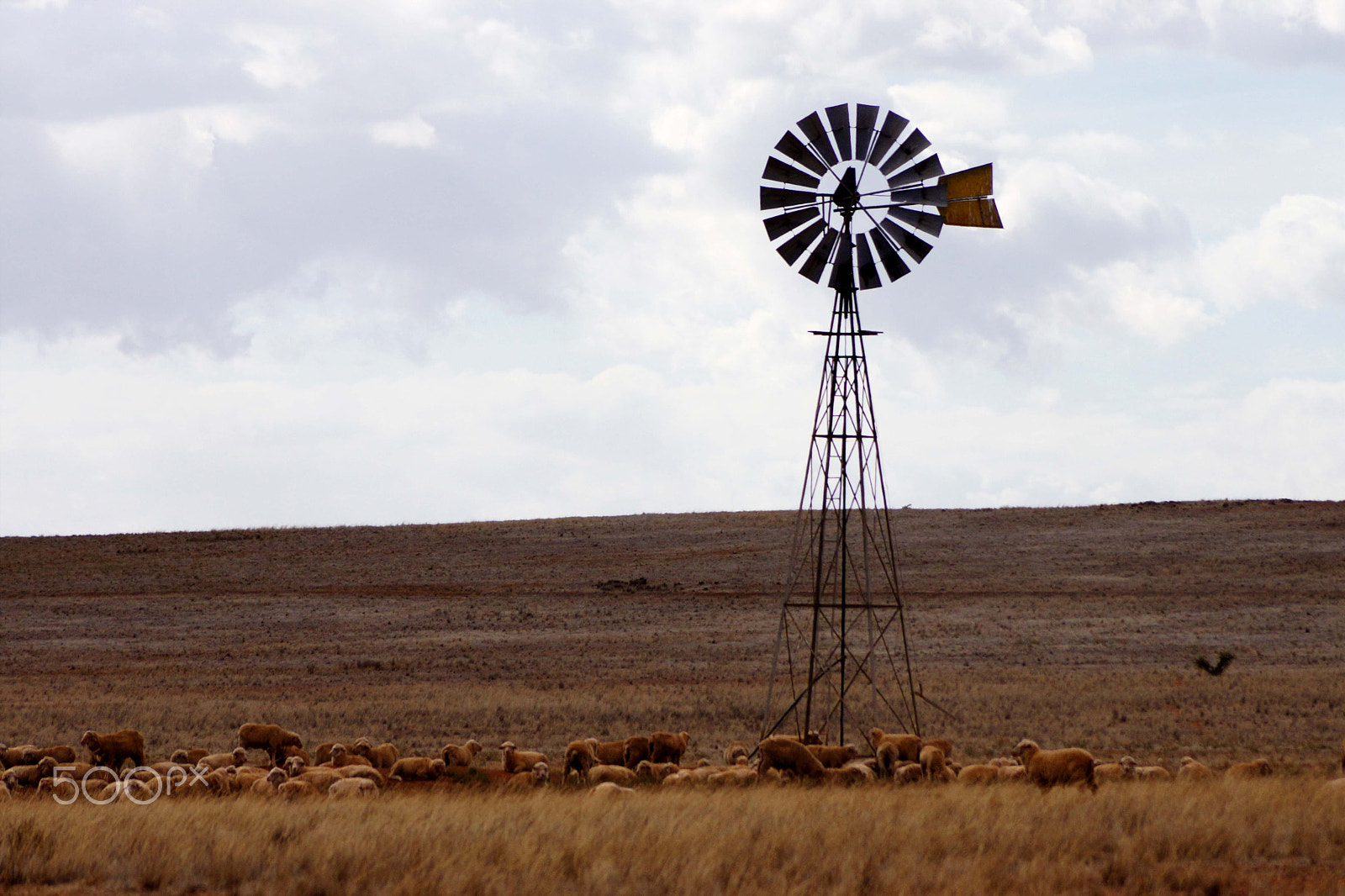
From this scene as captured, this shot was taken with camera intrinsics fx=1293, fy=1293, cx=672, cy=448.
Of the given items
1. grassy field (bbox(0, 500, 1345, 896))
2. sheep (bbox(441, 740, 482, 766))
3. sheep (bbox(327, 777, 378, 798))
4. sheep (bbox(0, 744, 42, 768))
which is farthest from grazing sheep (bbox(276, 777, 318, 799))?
sheep (bbox(0, 744, 42, 768))

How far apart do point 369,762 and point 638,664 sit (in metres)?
18.8

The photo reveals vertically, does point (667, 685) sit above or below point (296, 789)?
below

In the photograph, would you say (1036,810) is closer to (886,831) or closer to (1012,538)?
(886,831)

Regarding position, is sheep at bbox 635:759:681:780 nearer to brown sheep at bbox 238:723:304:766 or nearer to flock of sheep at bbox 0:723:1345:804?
flock of sheep at bbox 0:723:1345:804

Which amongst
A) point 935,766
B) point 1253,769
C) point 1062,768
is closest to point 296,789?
point 935,766

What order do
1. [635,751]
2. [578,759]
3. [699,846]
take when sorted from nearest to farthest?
[699,846]
[578,759]
[635,751]

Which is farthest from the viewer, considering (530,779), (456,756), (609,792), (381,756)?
(456,756)

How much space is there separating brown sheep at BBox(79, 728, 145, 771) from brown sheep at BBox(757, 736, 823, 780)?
9627mm

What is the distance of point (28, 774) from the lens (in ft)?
55.1

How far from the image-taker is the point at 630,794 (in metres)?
13.7

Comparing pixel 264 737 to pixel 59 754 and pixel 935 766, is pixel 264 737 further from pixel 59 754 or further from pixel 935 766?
pixel 935 766

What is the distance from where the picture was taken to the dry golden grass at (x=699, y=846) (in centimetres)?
964

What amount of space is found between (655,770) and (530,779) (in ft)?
5.51

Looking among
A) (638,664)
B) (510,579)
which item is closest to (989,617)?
(638,664)
